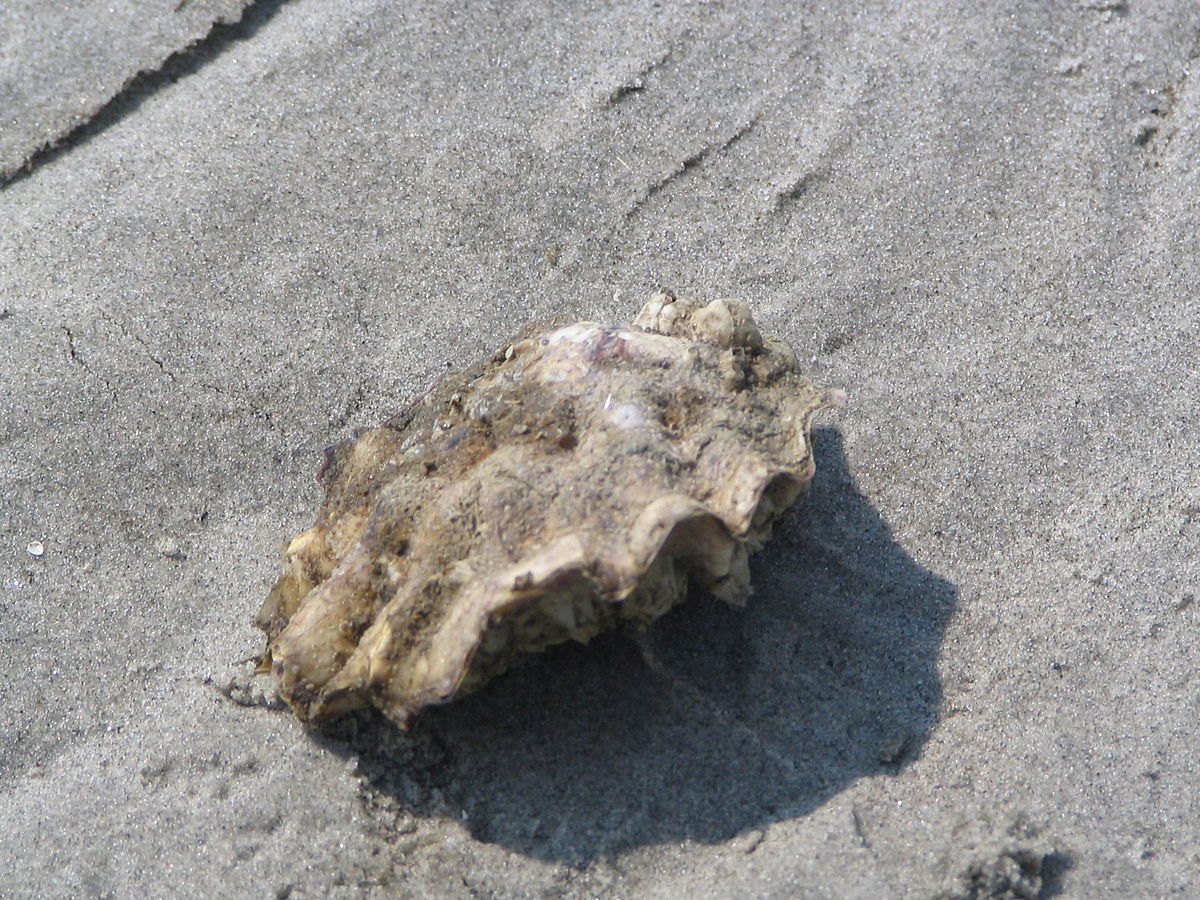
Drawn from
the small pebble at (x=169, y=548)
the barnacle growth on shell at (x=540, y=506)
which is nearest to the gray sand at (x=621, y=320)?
the small pebble at (x=169, y=548)

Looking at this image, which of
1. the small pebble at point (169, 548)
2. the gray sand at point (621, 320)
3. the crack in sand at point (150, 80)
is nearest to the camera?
the gray sand at point (621, 320)

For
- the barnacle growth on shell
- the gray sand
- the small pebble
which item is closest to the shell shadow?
the gray sand

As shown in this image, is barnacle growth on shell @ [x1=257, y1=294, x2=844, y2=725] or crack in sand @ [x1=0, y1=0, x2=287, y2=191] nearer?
barnacle growth on shell @ [x1=257, y1=294, x2=844, y2=725]

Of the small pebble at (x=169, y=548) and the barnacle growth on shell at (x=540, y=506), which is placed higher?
the barnacle growth on shell at (x=540, y=506)

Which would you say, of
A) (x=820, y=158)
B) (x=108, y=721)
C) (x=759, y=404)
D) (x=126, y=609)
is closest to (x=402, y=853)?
(x=108, y=721)

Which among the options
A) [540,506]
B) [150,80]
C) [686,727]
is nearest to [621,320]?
[540,506]

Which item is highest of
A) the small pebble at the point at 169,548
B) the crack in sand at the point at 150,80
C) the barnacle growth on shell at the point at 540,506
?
the crack in sand at the point at 150,80

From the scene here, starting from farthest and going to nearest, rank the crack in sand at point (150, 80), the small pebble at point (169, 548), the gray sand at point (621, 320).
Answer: the crack in sand at point (150, 80) < the small pebble at point (169, 548) < the gray sand at point (621, 320)

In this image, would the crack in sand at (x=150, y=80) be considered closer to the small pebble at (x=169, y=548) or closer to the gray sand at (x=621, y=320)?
the gray sand at (x=621, y=320)

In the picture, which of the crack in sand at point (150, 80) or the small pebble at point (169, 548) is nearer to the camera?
the small pebble at point (169, 548)

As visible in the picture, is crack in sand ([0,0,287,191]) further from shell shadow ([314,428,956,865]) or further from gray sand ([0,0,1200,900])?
shell shadow ([314,428,956,865])
